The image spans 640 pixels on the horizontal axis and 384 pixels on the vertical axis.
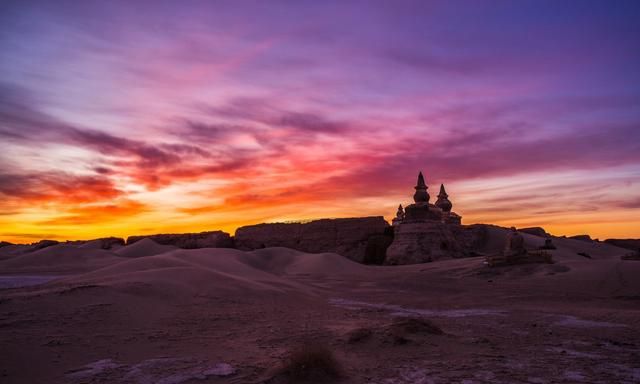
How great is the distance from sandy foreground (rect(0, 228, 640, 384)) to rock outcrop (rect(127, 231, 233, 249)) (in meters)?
13.2

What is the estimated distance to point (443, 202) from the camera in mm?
32031

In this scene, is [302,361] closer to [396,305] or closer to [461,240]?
[396,305]

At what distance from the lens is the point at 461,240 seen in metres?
25.7

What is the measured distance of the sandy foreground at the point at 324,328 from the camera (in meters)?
4.88

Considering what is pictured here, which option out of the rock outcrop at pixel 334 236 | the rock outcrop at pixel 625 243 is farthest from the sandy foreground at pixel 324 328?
the rock outcrop at pixel 625 243

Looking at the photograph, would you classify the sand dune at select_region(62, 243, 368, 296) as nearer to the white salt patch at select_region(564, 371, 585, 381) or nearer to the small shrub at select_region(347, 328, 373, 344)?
the small shrub at select_region(347, 328, 373, 344)

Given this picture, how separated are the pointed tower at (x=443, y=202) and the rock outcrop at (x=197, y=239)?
14.4 meters

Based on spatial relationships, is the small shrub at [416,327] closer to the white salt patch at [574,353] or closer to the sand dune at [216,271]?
the white salt patch at [574,353]

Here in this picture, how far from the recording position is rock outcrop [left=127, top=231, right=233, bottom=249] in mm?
27406

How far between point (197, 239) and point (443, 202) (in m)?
16.7

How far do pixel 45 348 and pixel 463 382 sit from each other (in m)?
4.82

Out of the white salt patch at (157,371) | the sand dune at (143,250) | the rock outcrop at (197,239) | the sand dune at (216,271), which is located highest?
the rock outcrop at (197,239)

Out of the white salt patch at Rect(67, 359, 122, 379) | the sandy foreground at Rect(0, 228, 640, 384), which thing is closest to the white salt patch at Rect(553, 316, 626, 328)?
the sandy foreground at Rect(0, 228, 640, 384)

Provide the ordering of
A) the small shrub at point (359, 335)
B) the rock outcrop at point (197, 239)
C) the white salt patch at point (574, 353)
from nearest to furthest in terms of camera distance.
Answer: the white salt patch at point (574, 353)
the small shrub at point (359, 335)
the rock outcrop at point (197, 239)
